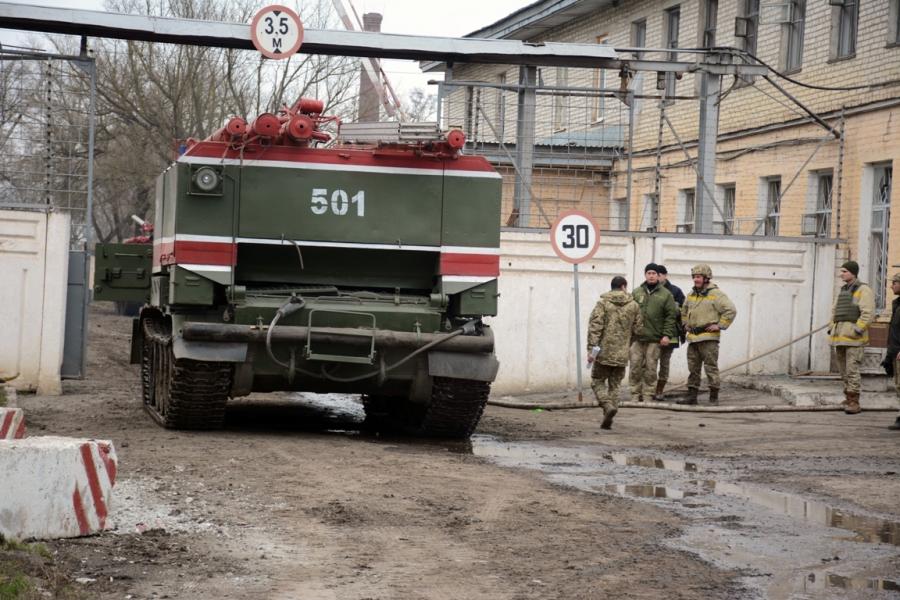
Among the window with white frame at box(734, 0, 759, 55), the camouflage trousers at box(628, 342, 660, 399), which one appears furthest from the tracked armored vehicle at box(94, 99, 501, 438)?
the window with white frame at box(734, 0, 759, 55)

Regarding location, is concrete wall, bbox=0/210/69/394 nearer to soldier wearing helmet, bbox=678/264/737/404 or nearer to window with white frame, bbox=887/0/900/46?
soldier wearing helmet, bbox=678/264/737/404

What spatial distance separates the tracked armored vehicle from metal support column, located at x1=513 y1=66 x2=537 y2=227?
7.20 m

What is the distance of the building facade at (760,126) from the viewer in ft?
68.6

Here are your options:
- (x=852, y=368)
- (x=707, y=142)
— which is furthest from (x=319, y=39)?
(x=852, y=368)

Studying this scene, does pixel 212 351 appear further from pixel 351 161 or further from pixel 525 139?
pixel 525 139

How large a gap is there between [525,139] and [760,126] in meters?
6.11

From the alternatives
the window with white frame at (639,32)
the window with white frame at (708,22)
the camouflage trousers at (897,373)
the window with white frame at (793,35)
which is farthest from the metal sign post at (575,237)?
the window with white frame at (639,32)

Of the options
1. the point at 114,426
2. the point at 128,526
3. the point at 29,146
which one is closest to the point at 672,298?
the point at 114,426

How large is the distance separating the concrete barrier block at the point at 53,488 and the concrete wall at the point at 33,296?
9.92 m

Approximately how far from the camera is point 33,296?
17109mm

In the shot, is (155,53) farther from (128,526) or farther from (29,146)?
(128,526)

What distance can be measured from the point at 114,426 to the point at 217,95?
26334 mm

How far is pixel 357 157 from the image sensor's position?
12875 millimetres

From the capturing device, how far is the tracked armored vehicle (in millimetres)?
12359
